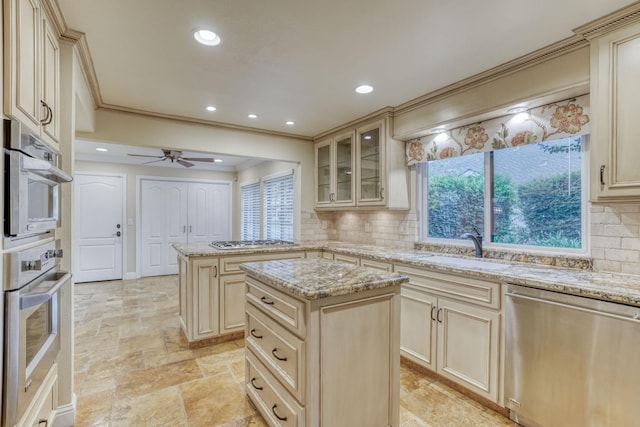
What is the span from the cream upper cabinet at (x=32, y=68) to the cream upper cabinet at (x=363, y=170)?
8.76ft

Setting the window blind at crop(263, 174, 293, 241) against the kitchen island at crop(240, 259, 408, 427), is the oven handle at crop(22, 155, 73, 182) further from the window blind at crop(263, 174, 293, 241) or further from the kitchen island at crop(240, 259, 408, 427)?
the window blind at crop(263, 174, 293, 241)

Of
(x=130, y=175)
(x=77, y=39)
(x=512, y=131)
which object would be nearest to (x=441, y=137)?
(x=512, y=131)

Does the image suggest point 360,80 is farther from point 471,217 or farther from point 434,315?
point 434,315

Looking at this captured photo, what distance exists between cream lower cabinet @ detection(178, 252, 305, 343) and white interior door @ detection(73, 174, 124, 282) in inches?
142

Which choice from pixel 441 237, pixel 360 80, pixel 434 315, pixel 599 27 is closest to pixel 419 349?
pixel 434 315

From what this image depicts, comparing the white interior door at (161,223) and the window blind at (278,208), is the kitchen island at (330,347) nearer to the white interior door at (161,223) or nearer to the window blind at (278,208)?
the window blind at (278,208)

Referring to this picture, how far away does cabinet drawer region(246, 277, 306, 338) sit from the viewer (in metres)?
1.51

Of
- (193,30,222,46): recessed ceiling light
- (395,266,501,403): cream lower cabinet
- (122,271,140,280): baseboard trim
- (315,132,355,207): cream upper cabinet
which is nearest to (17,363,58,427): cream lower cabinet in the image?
(193,30,222,46): recessed ceiling light

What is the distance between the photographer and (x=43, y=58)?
1.55m

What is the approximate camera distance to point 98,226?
19.2 ft

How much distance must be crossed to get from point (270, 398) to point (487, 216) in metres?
2.28

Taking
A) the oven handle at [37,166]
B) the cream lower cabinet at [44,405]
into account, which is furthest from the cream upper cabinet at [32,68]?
the cream lower cabinet at [44,405]

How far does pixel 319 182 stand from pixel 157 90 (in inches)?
88.5

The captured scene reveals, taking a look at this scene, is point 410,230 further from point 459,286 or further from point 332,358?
point 332,358
